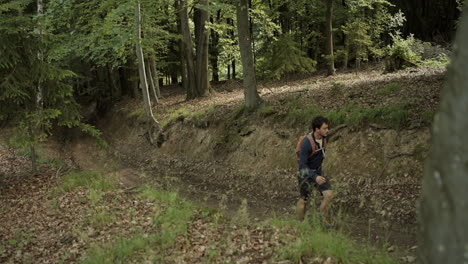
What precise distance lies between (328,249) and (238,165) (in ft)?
24.1

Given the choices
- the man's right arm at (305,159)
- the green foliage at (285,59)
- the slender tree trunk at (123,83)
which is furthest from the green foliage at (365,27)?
the slender tree trunk at (123,83)

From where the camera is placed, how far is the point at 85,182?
10.9 meters

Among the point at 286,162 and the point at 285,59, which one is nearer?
the point at 286,162

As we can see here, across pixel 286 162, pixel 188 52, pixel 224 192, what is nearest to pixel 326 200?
pixel 286 162

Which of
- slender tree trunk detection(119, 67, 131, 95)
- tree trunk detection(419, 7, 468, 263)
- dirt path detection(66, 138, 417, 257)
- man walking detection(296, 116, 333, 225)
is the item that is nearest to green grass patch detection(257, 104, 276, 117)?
dirt path detection(66, 138, 417, 257)

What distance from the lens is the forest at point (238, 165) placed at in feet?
15.5

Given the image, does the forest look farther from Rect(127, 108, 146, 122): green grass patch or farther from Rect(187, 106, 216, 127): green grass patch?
Rect(127, 108, 146, 122): green grass patch

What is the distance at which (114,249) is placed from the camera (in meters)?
5.98

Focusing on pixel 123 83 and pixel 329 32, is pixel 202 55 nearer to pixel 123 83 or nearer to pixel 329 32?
pixel 329 32

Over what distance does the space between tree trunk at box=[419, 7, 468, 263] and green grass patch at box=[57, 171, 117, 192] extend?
10.0m

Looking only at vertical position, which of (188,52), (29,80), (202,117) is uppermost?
(188,52)

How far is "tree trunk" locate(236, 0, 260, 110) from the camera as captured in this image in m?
12.1

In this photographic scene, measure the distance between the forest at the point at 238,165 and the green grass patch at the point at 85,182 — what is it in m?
0.07

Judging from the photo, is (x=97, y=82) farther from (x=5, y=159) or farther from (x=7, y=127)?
(x=5, y=159)
